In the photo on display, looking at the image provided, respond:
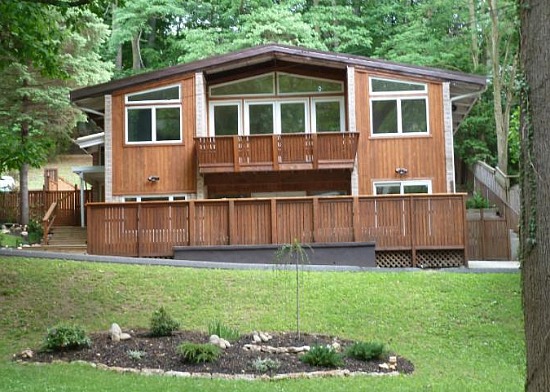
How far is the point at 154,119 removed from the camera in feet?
67.9

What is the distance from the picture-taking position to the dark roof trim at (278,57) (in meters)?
20.0

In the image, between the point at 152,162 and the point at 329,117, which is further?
the point at 329,117

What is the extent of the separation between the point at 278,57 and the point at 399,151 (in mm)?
5030

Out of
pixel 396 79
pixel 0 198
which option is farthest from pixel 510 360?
pixel 0 198

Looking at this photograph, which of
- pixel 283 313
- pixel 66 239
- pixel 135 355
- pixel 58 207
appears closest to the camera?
pixel 135 355

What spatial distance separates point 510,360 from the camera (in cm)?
916

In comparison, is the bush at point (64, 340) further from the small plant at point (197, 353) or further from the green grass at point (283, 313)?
the small plant at point (197, 353)

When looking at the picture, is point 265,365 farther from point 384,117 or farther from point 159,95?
point 159,95

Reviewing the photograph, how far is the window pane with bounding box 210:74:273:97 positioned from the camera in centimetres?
2197

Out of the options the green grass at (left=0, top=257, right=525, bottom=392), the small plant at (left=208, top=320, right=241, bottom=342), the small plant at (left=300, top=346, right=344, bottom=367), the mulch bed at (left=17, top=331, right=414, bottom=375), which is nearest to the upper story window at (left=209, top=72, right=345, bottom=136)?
the green grass at (left=0, top=257, right=525, bottom=392)

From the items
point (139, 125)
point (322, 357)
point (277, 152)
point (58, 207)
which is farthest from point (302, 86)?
point (322, 357)

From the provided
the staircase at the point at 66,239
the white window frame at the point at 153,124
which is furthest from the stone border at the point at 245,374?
the staircase at the point at 66,239

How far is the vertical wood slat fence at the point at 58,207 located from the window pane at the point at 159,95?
882cm

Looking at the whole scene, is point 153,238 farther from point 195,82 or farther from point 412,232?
point 412,232
